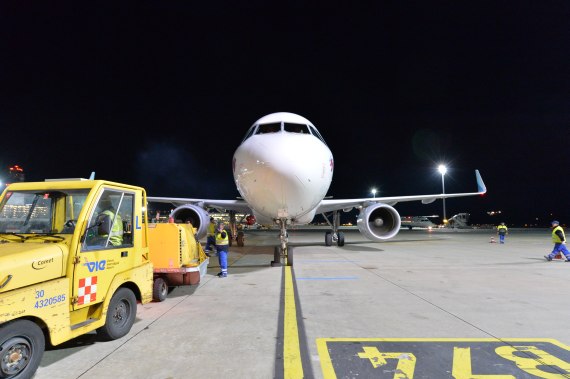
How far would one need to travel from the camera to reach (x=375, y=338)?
4094mm

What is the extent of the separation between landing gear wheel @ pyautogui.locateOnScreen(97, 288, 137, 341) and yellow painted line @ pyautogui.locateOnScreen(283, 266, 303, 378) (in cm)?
204

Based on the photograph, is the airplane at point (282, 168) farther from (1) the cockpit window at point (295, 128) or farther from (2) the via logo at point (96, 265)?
(2) the via logo at point (96, 265)

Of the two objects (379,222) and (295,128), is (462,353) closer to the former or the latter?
(295,128)

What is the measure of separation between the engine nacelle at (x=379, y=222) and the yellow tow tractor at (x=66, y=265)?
33.9 feet

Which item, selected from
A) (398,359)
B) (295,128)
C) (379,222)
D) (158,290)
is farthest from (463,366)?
(379,222)

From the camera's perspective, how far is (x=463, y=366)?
3305mm

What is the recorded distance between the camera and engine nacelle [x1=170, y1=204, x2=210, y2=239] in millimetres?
12770

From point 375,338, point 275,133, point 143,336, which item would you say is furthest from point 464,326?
point 275,133

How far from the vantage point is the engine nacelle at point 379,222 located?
13.8 metres

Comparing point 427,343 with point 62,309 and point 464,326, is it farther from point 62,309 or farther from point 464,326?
point 62,309

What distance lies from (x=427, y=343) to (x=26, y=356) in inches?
161

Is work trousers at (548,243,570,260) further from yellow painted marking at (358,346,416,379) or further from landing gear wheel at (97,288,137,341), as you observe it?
landing gear wheel at (97,288,137,341)

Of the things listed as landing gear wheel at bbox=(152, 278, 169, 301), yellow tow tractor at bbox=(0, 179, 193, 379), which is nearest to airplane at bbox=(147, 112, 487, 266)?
landing gear wheel at bbox=(152, 278, 169, 301)

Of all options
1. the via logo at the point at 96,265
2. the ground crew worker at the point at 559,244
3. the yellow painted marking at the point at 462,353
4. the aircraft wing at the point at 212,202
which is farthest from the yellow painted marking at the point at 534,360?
the aircraft wing at the point at 212,202
